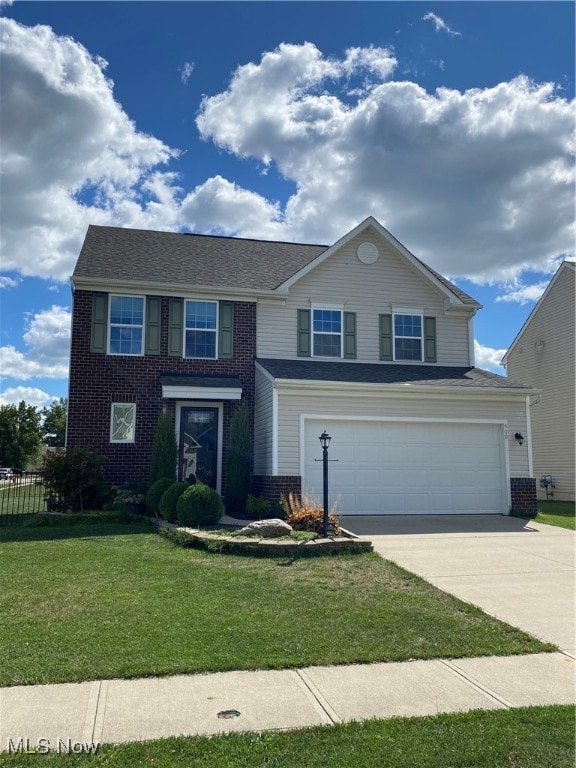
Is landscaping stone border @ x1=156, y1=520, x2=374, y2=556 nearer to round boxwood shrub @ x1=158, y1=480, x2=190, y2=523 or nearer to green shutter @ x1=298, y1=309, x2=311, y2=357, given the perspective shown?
round boxwood shrub @ x1=158, y1=480, x2=190, y2=523

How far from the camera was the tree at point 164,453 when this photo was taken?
14938mm

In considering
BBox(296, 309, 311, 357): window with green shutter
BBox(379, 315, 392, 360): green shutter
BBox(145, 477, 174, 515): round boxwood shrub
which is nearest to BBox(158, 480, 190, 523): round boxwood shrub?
BBox(145, 477, 174, 515): round boxwood shrub

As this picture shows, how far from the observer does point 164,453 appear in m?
15.0

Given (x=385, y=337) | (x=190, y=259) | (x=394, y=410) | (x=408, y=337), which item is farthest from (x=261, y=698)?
(x=190, y=259)

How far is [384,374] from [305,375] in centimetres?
250

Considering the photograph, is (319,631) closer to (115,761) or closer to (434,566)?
(115,761)

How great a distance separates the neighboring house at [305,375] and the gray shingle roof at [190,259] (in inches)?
3.2

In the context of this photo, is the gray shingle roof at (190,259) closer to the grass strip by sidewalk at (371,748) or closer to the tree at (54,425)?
the grass strip by sidewalk at (371,748)

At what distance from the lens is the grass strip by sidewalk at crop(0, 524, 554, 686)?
5012 millimetres

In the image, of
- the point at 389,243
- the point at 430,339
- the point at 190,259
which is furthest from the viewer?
the point at 190,259

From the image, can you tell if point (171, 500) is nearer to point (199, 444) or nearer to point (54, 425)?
point (199, 444)

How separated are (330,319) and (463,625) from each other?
39.4 ft

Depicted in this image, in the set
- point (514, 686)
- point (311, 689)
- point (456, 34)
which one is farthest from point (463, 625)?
point (456, 34)

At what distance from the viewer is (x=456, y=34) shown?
12.0 metres
